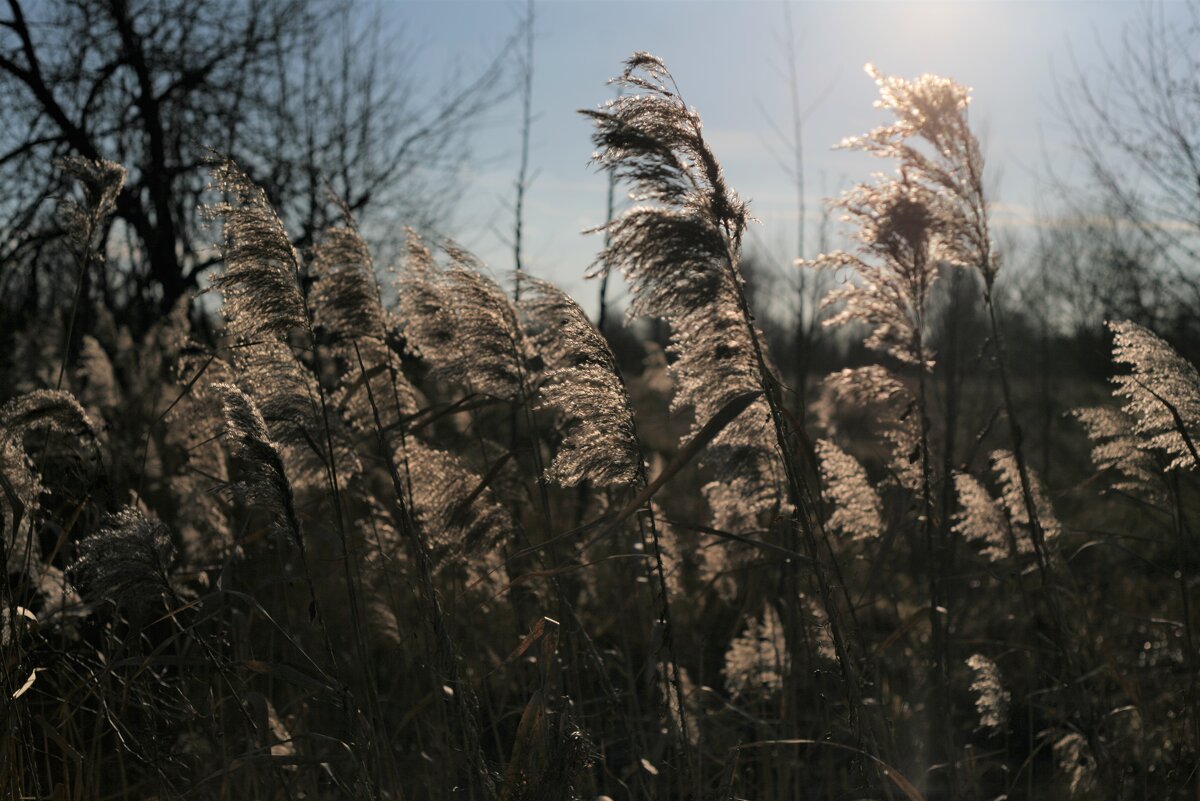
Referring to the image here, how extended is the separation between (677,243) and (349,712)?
1272mm

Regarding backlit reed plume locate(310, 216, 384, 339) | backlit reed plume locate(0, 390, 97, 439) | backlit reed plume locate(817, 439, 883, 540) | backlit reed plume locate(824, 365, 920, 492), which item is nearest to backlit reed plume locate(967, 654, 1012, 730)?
backlit reed plume locate(817, 439, 883, 540)

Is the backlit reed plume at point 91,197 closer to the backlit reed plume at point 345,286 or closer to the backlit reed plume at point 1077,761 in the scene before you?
the backlit reed plume at point 345,286

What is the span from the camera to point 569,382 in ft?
8.66

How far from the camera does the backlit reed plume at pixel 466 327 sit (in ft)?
10.5

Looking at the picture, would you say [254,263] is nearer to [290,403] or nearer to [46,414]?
[290,403]

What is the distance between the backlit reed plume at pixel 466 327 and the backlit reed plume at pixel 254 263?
1.66ft


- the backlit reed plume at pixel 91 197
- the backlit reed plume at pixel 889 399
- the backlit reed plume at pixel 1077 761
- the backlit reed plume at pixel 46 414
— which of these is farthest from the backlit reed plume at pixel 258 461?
the backlit reed plume at pixel 1077 761

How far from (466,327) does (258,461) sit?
2.93 ft

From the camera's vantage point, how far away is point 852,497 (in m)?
3.58

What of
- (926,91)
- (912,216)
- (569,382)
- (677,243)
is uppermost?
(926,91)

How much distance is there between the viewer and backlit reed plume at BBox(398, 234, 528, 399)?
10.5ft

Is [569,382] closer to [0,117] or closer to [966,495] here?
[966,495]

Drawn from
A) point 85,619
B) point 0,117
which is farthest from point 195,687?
point 0,117

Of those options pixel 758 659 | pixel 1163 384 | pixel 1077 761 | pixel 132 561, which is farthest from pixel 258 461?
pixel 1077 761
